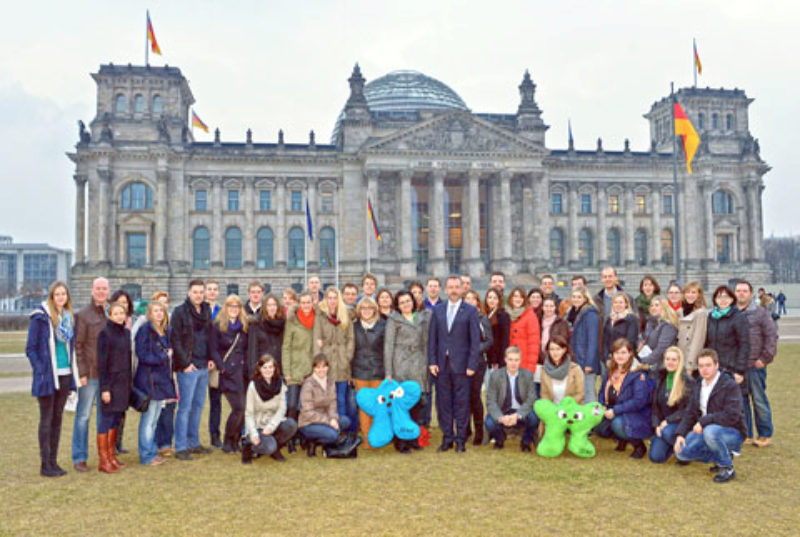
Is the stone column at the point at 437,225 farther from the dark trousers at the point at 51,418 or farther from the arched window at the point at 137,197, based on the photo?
the dark trousers at the point at 51,418

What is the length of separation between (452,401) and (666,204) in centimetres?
6351

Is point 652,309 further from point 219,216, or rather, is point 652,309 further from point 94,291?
point 219,216

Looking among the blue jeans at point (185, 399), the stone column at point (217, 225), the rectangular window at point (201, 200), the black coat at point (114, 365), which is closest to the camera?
the black coat at point (114, 365)

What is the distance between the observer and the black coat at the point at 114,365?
9148mm

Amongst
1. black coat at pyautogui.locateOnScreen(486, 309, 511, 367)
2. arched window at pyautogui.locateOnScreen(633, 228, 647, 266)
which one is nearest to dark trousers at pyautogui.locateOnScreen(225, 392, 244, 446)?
black coat at pyautogui.locateOnScreen(486, 309, 511, 367)

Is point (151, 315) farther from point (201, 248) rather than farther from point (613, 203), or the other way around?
point (613, 203)

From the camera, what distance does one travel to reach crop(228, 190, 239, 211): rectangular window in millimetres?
60719

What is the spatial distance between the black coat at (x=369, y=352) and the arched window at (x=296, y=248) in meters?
51.1

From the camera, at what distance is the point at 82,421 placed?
31.2 feet

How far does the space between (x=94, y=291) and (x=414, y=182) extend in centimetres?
5373

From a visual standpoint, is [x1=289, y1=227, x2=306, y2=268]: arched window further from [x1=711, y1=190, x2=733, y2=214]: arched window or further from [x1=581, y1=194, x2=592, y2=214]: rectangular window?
[x1=711, y1=190, x2=733, y2=214]: arched window

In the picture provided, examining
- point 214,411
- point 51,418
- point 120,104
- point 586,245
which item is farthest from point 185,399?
point 586,245

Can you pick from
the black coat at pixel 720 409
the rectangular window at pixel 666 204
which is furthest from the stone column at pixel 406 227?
the black coat at pixel 720 409

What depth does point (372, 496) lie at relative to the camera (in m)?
8.06
